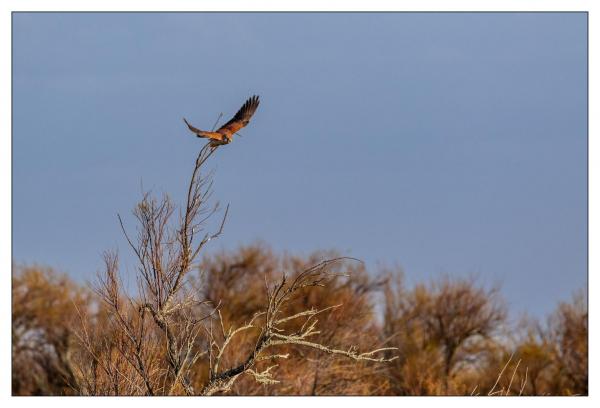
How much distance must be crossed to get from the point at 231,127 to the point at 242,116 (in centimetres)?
72

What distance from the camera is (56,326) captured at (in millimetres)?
42500

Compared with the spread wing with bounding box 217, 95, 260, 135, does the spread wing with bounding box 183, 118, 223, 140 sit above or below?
below

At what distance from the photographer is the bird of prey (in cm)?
1030

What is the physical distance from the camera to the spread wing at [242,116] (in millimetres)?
11107

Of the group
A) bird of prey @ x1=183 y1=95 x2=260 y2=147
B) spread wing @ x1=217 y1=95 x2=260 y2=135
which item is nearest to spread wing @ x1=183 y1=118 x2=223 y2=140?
bird of prey @ x1=183 y1=95 x2=260 y2=147

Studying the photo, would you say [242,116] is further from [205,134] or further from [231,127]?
[205,134]

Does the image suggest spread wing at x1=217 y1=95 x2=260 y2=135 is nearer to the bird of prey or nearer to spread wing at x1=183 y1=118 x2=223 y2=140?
the bird of prey

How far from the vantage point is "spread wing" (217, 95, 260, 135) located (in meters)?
11.1

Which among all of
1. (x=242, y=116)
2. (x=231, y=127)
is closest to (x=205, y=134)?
(x=231, y=127)

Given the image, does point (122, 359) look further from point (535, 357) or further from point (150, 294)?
point (535, 357)

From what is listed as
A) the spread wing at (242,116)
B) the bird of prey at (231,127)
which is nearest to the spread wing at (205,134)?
the bird of prey at (231,127)

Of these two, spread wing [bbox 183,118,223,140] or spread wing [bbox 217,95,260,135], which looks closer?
spread wing [bbox 183,118,223,140]

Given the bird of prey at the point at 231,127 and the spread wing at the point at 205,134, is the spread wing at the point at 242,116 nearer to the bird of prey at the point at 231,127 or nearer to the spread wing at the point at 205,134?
the bird of prey at the point at 231,127
